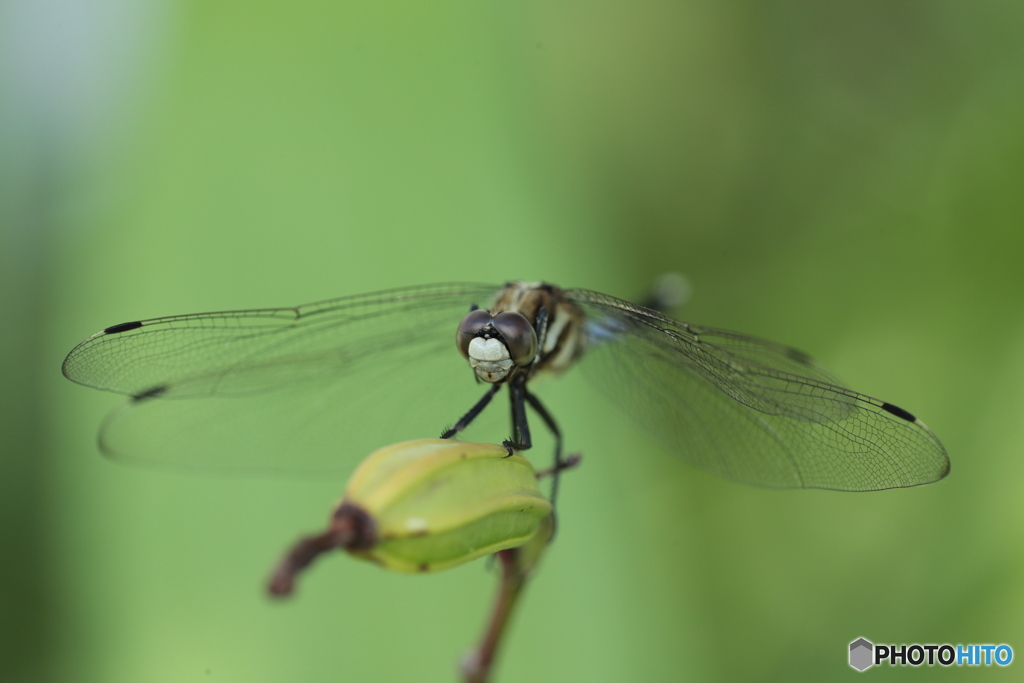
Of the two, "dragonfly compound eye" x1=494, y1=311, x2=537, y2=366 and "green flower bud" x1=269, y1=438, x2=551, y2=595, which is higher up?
"dragonfly compound eye" x1=494, y1=311, x2=537, y2=366

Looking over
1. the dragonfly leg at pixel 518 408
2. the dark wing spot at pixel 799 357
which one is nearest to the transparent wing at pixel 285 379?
the dragonfly leg at pixel 518 408

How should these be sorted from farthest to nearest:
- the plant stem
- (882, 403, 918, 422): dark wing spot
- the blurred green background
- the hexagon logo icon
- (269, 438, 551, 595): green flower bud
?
the blurred green background < the hexagon logo icon < (882, 403, 918, 422): dark wing spot < the plant stem < (269, 438, 551, 595): green flower bud

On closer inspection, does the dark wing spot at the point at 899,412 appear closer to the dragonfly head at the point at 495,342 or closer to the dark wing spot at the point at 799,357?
the dark wing spot at the point at 799,357

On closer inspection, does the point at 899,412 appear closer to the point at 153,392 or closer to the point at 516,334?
the point at 516,334

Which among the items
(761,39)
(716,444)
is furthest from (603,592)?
(761,39)

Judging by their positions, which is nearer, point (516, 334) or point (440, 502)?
point (440, 502)

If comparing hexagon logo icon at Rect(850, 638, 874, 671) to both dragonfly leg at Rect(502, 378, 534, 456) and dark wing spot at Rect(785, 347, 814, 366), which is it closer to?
dark wing spot at Rect(785, 347, 814, 366)

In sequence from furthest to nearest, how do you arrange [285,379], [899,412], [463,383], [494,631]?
[463,383] < [285,379] < [899,412] < [494,631]

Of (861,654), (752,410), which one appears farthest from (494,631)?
(861,654)

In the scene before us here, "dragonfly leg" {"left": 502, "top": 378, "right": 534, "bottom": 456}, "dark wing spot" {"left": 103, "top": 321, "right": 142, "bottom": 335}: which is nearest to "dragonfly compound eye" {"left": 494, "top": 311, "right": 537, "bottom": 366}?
"dragonfly leg" {"left": 502, "top": 378, "right": 534, "bottom": 456}
